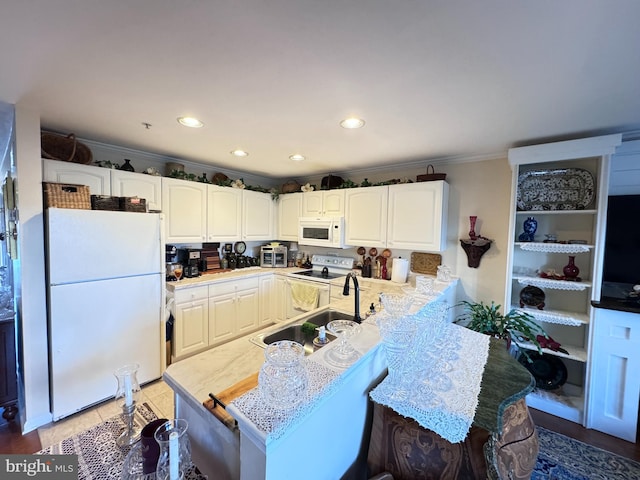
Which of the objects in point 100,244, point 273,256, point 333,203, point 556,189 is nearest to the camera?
point 100,244

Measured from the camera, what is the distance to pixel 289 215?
4000mm

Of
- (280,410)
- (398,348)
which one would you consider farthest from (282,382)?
(398,348)

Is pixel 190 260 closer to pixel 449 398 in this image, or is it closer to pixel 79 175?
pixel 79 175

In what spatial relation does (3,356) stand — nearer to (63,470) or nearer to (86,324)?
(86,324)

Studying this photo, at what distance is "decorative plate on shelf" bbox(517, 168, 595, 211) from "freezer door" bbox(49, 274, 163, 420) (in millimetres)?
3513

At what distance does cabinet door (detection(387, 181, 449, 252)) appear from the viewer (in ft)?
9.12

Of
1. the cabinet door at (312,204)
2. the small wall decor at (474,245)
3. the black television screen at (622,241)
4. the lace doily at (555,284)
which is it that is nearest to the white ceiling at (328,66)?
the black television screen at (622,241)

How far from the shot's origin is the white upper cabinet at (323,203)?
11.4 ft

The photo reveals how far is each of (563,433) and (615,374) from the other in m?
0.59

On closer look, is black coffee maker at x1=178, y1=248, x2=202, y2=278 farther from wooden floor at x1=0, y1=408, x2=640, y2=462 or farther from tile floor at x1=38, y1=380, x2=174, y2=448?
wooden floor at x1=0, y1=408, x2=640, y2=462

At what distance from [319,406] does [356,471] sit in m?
0.59

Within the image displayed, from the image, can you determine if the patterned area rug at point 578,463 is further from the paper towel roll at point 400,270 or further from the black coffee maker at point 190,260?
the black coffee maker at point 190,260

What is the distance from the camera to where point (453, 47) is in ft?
3.67

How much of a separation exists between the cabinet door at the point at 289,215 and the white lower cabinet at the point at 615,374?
3251 mm
